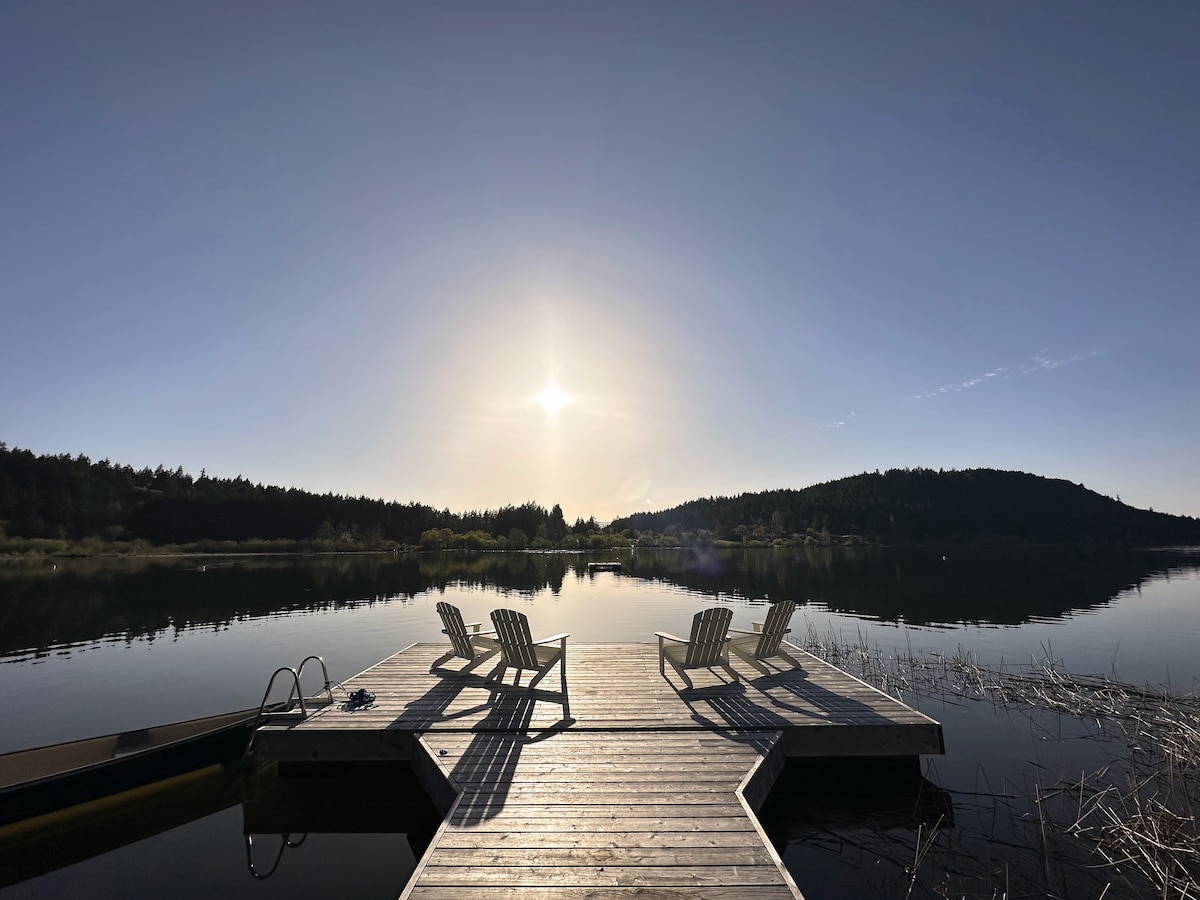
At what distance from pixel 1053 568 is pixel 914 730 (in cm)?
5531

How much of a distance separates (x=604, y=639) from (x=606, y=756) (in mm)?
12590

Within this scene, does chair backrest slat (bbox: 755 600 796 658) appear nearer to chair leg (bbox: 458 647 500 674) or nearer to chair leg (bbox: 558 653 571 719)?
chair leg (bbox: 558 653 571 719)

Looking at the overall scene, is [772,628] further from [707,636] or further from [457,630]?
[457,630]

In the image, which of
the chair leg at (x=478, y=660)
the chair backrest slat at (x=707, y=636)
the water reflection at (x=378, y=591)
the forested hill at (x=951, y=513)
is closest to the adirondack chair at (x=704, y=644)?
the chair backrest slat at (x=707, y=636)

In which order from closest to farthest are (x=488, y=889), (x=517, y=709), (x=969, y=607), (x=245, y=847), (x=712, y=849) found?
(x=488, y=889) → (x=712, y=849) → (x=245, y=847) → (x=517, y=709) → (x=969, y=607)

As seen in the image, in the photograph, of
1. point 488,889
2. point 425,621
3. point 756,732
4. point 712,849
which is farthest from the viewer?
point 425,621

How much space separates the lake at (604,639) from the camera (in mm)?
5453

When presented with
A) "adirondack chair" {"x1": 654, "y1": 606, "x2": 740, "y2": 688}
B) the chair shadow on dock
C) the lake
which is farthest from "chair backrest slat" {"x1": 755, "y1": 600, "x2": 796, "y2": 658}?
the chair shadow on dock

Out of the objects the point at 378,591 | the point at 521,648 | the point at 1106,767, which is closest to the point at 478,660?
the point at 521,648

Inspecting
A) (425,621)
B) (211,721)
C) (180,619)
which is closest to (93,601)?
(180,619)

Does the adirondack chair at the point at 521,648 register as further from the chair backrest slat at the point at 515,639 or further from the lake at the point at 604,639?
the lake at the point at 604,639

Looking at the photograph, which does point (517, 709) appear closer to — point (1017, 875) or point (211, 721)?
point (211, 721)

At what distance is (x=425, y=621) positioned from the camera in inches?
879

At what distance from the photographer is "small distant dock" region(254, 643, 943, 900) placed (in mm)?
3684
